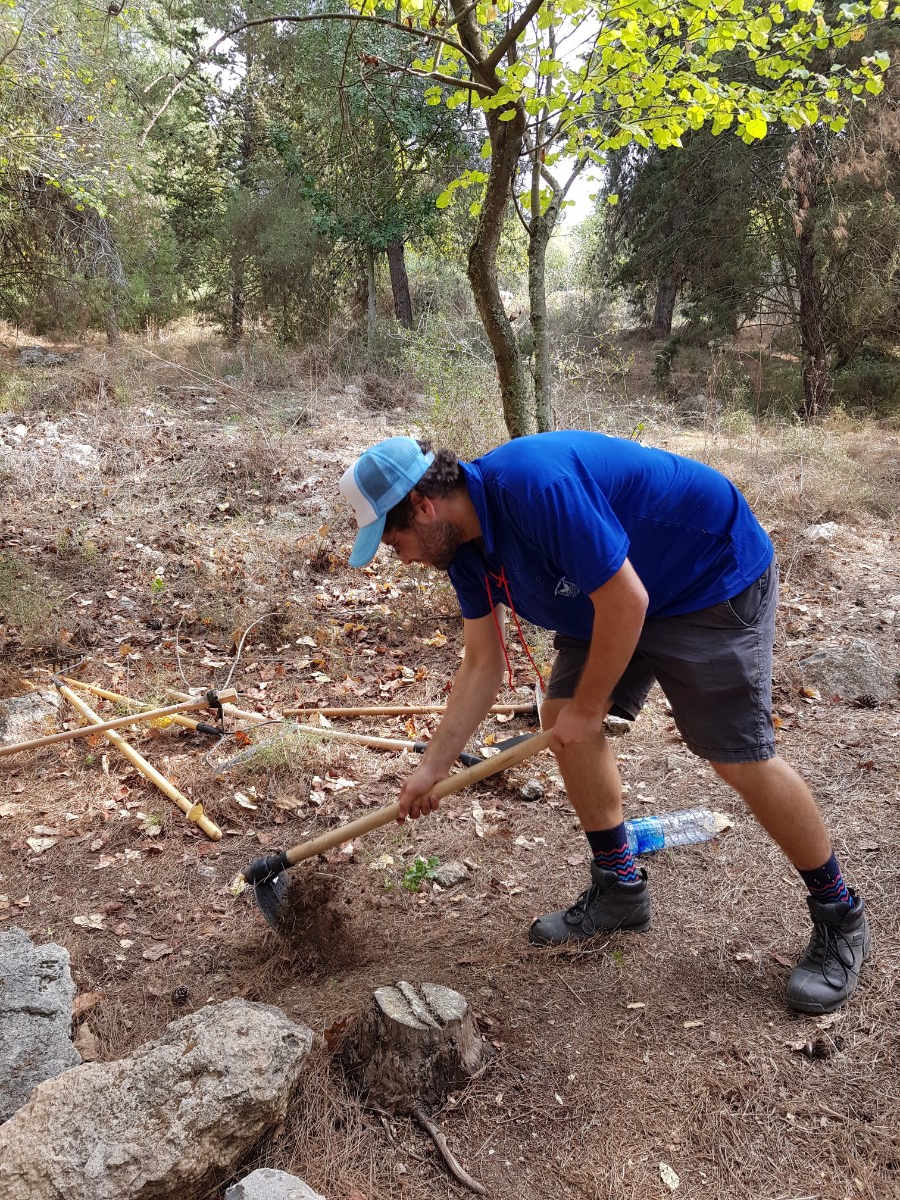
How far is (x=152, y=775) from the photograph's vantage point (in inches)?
155

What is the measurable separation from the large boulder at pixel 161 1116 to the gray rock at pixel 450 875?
3.82ft

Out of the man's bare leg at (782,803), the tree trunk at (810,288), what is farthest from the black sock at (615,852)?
the tree trunk at (810,288)

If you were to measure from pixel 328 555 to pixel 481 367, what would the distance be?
11.7 feet

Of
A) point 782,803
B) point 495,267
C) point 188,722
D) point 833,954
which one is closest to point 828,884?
point 833,954

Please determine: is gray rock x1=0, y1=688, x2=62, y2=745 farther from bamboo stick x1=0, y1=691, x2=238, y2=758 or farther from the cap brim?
the cap brim

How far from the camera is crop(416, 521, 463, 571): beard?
2.14 meters

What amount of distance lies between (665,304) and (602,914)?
1629cm

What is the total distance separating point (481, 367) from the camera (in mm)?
9125

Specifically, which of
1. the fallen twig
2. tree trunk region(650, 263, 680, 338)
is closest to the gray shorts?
the fallen twig

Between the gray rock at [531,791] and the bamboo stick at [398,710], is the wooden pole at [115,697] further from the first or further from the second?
the gray rock at [531,791]

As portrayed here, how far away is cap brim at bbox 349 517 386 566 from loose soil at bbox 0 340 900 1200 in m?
1.41

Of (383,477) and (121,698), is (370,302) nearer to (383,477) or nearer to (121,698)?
(121,698)

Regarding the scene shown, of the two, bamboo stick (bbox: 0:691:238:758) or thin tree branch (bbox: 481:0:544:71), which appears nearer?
thin tree branch (bbox: 481:0:544:71)

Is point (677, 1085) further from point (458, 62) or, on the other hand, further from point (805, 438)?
point (805, 438)
